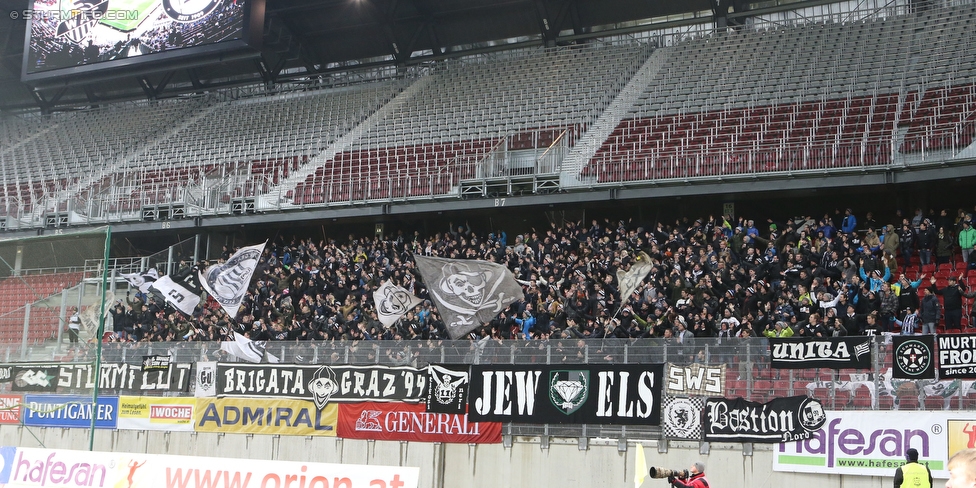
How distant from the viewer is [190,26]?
1375 inches

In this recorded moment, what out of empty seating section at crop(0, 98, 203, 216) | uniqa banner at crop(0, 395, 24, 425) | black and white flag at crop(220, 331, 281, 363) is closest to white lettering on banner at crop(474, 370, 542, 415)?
black and white flag at crop(220, 331, 281, 363)

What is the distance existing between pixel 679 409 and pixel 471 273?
→ 24.4 feet

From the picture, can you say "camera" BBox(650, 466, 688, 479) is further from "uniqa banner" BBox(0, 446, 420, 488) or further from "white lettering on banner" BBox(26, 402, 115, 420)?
"white lettering on banner" BBox(26, 402, 115, 420)

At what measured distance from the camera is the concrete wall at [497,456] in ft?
53.7

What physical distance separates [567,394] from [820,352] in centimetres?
449

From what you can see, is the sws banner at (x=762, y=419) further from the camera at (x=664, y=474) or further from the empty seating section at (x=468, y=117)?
the empty seating section at (x=468, y=117)

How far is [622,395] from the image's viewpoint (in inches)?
685

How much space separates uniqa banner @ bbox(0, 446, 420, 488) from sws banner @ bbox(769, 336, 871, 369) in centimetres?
740

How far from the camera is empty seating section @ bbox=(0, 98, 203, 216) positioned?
37.5 m

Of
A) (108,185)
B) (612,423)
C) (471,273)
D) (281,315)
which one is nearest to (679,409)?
(612,423)

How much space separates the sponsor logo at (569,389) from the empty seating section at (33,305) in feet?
27.4

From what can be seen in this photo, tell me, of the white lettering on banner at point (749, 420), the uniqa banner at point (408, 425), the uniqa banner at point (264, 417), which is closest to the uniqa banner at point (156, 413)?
the uniqa banner at point (264, 417)

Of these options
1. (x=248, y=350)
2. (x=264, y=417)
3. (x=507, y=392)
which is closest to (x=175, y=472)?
(x=507, y=392)

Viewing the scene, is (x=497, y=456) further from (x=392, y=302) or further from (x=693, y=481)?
(x=392, y=302)
